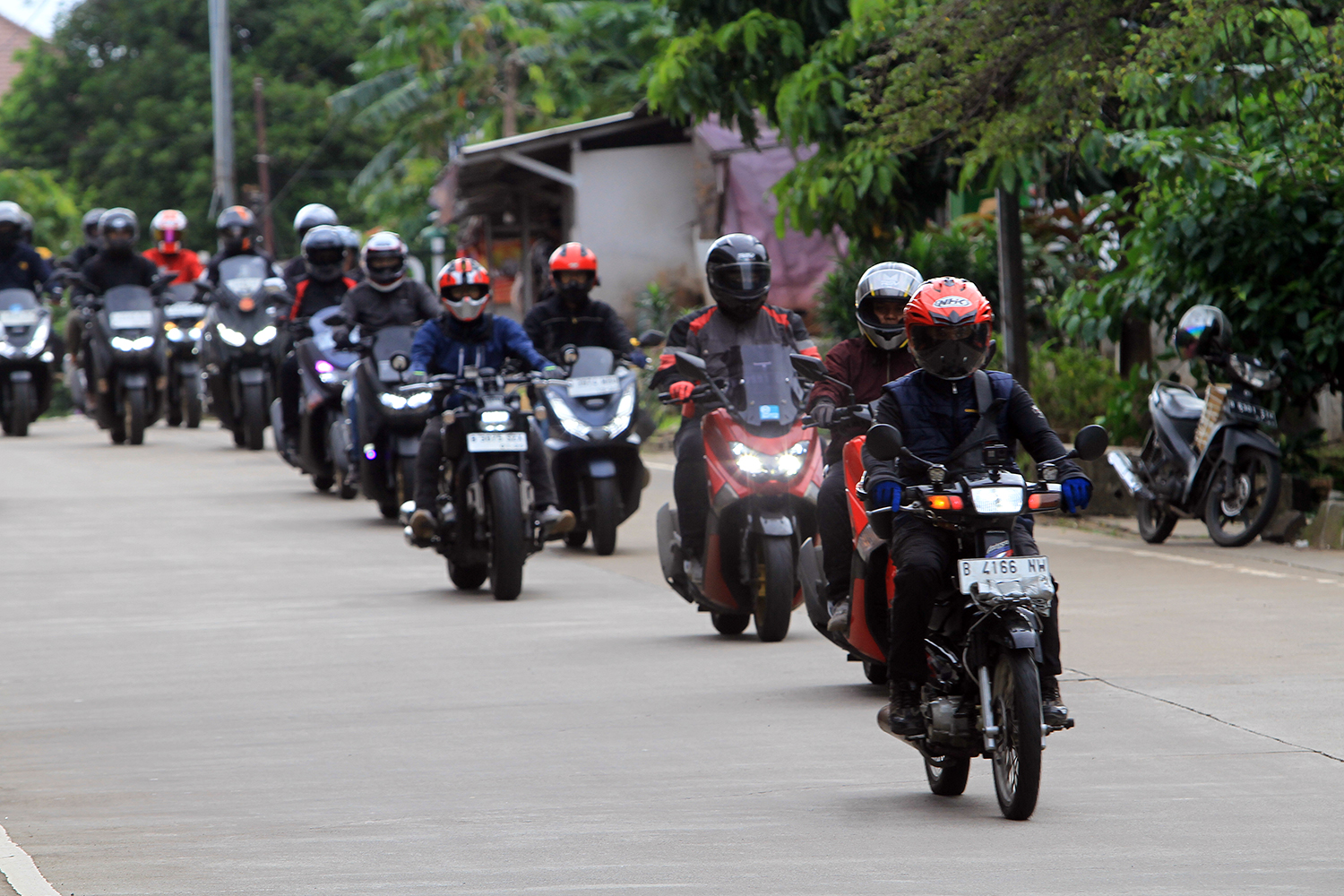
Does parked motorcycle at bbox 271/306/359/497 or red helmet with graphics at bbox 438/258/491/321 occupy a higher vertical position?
red helmet with graphics at bbox 438/258/491/321

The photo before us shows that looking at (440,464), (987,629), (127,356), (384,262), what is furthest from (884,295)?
(127,356)

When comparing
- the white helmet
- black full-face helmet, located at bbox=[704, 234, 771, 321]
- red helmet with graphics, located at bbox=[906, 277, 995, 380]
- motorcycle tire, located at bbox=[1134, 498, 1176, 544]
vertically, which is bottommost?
motorcycle tire, located at bbox=[1134, 498, 1176, 544]

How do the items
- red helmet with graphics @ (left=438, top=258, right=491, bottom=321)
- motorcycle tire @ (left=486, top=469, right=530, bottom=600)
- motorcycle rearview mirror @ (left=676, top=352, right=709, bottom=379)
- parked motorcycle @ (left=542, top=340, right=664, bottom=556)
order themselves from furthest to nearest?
parked motorcycle @ (left=542, top=340, right=664, bottom=556), red helmet with graphics @ (left=438, top=258, right=491, bottom=321), motorcycle tire @ (left=486, top=469, right=530, bottom=600), motorcycle rearview mirror @ (left=676, top=352, right=709, bottom=379)

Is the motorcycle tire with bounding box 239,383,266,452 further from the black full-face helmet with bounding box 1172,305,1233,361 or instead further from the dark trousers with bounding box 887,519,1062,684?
the dark trousers with bounding box 887,519,1062,684

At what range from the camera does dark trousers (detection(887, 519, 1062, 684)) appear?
20.6ft

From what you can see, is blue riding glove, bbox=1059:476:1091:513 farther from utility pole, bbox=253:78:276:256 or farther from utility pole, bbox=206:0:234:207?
utility pole, bbox=253:78:276:256

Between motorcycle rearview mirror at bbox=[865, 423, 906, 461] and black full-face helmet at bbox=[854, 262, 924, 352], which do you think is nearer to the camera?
motorcycle rearview mirror at bbox=[865, 423, 906, 461]

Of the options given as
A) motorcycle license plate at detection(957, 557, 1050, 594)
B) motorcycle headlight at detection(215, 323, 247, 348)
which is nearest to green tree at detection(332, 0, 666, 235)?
motorcycle headlight at detection(215, 323, 247, 348)

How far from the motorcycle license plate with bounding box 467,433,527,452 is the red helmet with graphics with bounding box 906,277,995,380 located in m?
5.19

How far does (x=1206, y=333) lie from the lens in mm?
12883

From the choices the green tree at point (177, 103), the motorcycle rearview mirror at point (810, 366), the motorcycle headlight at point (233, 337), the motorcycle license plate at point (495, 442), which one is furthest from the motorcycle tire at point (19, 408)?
the green tree at point (177, 103)

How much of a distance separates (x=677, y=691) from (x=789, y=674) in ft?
1.99

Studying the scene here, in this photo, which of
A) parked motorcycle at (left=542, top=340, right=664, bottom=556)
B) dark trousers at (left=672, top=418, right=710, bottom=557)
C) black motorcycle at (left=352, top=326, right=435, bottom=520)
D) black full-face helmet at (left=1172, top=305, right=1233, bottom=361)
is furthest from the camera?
black motorcycle at (left=352, top=326, right=435, bottom=520)

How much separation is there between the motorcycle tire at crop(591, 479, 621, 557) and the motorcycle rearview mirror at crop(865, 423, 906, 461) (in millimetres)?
7454
